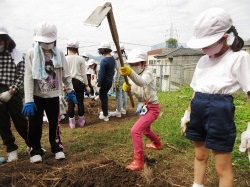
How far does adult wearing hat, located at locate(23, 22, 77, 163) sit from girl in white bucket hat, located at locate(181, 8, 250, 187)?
2.01 meters

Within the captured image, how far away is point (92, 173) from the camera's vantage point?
9.64ft

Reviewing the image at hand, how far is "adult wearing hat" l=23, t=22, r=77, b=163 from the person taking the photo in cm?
324

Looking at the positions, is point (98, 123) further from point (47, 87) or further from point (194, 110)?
point (194, 110)

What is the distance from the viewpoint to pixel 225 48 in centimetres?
212

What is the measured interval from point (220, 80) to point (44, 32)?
233 cm

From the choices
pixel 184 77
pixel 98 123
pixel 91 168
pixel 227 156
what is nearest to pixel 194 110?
pixel 227 156

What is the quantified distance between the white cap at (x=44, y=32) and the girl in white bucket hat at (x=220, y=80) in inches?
76.9

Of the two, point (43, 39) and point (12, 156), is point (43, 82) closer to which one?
point (43, 39)

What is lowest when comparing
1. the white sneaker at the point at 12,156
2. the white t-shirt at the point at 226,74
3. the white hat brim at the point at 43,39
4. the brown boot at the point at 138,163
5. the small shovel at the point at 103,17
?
the white sneaker at the point at 12,156

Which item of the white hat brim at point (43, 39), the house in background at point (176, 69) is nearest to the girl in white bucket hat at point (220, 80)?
Result: the white hat brim at point (43, 39)

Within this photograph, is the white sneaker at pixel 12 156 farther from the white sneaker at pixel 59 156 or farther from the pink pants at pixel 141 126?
the pink pants at pixel 141 126

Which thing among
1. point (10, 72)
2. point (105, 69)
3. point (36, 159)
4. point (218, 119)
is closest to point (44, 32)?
point (10, 72)

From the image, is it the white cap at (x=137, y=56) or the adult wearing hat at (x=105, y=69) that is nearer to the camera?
the white cap at (x=137, y=56)

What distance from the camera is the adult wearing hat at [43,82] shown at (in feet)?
10.6
